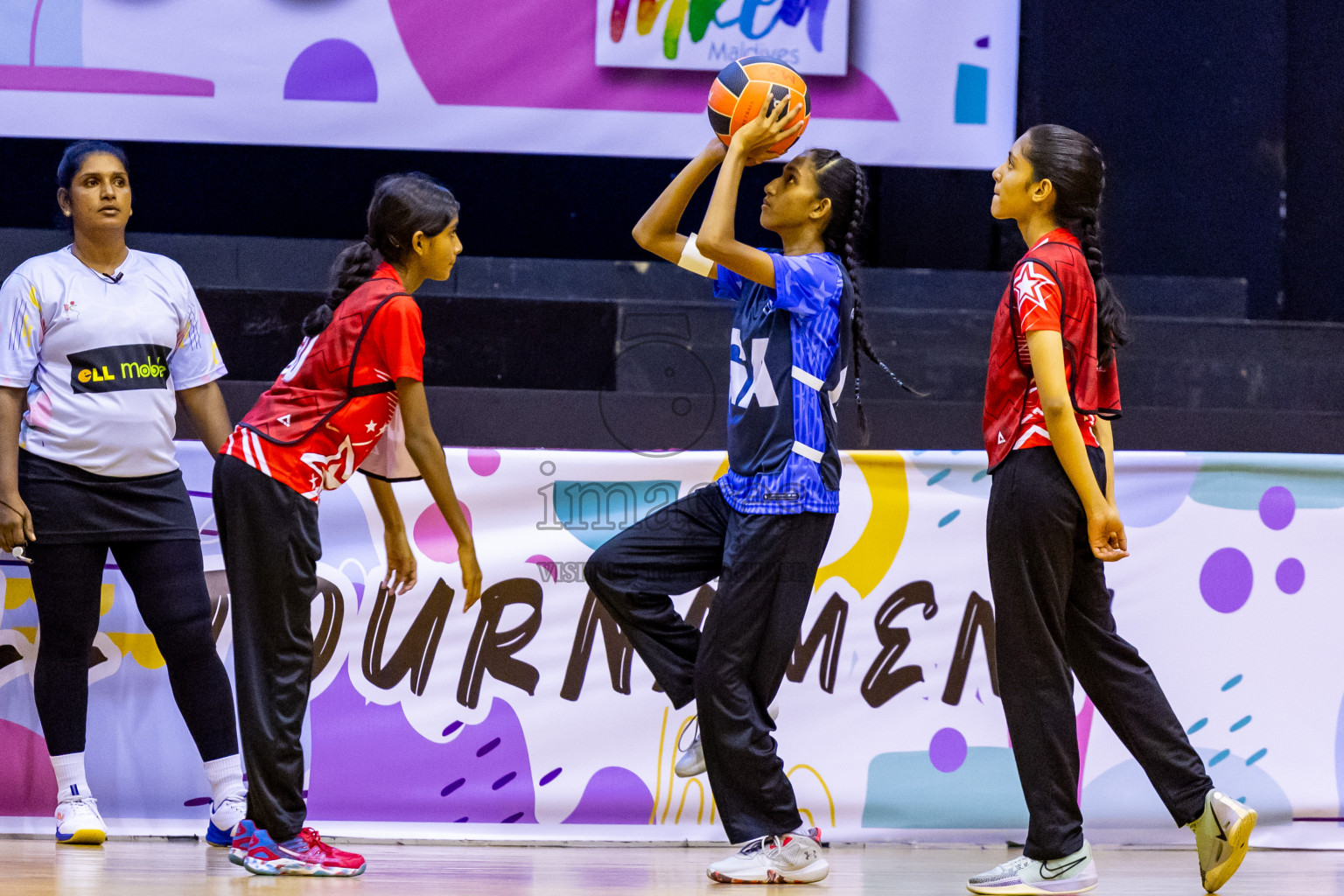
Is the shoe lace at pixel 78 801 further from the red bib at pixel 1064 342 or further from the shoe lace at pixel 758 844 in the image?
the red bib at pixel 1064 342

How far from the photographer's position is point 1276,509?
346 cm

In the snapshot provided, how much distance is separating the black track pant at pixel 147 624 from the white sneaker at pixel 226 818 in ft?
0.36

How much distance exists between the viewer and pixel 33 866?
8.98 ft

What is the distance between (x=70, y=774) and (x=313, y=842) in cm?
81

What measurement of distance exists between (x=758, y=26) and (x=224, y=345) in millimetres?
1991

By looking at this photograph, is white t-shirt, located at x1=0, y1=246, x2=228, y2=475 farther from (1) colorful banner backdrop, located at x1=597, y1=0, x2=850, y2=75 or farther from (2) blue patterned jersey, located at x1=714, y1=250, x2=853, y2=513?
(1) colorful banner backdrop, located at x1=597, y1=0, x2=850, y2=75

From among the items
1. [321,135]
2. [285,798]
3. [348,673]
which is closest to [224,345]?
[321,135]

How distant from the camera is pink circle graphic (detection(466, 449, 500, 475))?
3436 mm

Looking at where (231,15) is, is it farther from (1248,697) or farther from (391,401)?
(1248,697)

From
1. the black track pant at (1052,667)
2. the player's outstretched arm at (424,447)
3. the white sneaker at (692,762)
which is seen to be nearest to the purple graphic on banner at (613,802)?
the white sneaker at (692,762)

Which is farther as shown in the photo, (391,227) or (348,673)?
(348,673)

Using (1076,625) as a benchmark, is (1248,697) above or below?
below

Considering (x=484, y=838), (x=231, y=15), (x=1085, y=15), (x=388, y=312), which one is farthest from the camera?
(x=1085, y=15)

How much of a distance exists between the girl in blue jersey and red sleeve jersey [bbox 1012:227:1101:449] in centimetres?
38
